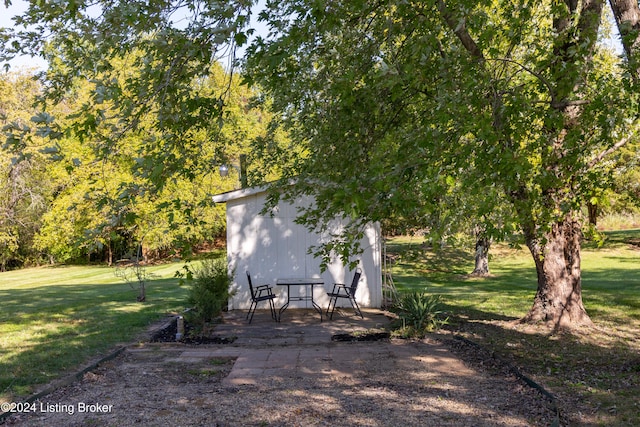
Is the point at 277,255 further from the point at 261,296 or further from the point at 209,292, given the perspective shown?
the point at 209,292

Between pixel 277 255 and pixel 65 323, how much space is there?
427 centimetres

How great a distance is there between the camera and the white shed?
1195cm

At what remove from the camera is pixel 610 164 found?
6.59 m

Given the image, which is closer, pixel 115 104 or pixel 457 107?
pixel 115 104

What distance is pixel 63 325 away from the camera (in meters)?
10.5

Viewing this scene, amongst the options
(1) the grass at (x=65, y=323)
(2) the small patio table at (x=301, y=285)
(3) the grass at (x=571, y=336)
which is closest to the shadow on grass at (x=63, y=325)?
(1) the grass at (x=65, y=323)

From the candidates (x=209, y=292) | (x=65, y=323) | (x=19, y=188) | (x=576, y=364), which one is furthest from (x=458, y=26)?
(x=19, y=188)

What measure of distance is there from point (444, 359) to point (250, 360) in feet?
7.80

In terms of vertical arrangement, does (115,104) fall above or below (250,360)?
above

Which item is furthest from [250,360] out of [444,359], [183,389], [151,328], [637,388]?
[637,388]

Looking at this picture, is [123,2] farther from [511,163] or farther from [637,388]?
[637,388]

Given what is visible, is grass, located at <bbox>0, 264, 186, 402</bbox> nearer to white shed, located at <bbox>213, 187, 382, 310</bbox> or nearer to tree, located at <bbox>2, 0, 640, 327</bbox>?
white shed, located at <bbox>213, 187, 382, 310</bbox>

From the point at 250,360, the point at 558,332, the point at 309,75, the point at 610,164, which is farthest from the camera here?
the point at 558,332

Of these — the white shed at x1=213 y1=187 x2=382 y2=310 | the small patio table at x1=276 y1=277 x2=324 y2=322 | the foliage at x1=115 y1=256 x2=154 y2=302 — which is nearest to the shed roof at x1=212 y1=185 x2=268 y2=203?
the white shed at x1=213 y1=187 x2=382 y2=310
